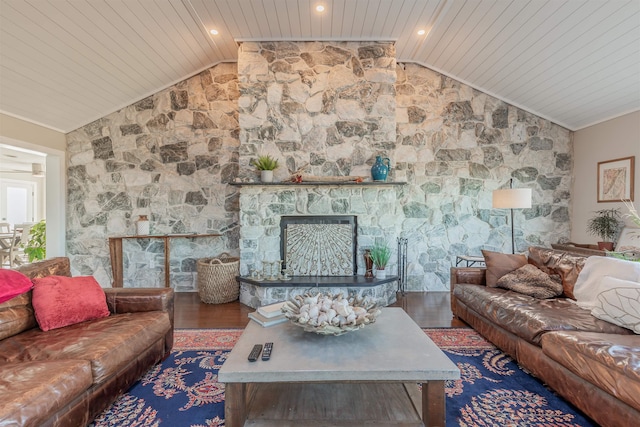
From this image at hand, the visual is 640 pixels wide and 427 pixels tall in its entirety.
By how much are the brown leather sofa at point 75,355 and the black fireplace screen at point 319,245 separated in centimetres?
181

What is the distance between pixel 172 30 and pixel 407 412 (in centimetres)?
434

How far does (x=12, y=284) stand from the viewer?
6.74 ft

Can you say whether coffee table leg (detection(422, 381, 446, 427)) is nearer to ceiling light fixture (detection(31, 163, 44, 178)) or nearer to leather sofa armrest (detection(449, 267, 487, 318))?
leather sofa armrest (detection(449, 267, 487, 318))

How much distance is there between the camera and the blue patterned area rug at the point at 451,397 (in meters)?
1.84

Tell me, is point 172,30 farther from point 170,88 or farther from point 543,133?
point 543,133

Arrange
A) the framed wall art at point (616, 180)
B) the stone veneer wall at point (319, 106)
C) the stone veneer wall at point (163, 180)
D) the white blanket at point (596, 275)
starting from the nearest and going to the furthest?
the white blanket at point (596, 275) → the framed wall art at point (616, 180) → the stone veneer wall at point (319, 106) → the stone veneer wall at point (163, 180)

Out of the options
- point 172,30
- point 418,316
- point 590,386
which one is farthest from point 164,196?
point 590,386

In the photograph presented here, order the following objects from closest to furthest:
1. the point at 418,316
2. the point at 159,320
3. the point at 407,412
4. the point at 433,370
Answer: the point at 433,370
the point at 407,412
the point at 159,320
the point at 418,316

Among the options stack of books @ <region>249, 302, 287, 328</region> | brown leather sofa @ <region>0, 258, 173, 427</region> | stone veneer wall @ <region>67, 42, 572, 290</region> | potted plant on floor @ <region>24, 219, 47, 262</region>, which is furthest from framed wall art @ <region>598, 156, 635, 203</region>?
potted plant on floor @ <region>24, 219, 47, 262</region>

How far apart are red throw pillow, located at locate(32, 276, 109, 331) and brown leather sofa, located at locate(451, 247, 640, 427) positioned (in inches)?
117

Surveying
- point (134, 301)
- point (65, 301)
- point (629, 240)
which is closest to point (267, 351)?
point (134, 301)

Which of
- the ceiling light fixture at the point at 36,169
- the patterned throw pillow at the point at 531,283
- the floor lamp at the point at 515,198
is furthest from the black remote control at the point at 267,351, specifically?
the ceiling light fixture at the point at 36,169

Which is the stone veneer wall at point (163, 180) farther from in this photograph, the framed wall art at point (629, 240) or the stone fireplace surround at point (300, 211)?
the framed wall art at point (629, 240)

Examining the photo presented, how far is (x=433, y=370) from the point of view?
5.05 feet
